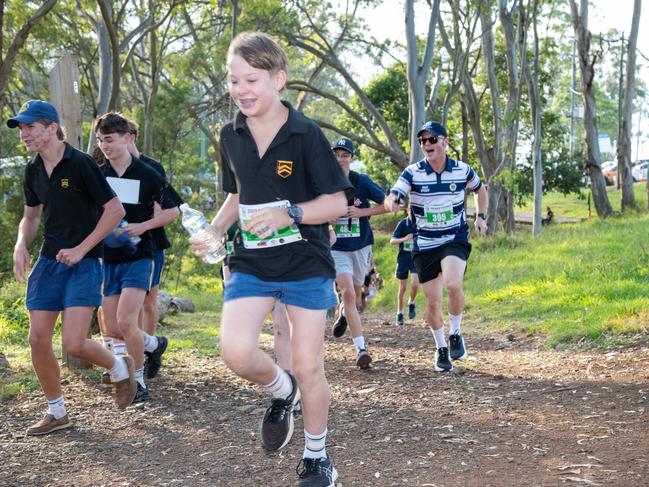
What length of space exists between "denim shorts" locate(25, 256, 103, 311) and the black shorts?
3052 millimetres

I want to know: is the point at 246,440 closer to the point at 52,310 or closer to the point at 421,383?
the point at 52,310

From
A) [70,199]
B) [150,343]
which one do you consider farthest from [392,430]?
[150,343]

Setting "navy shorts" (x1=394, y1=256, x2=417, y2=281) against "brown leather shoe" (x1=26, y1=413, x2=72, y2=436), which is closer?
"brown leather shoe" (x1=26, y1=413, x2=72, y2=436)

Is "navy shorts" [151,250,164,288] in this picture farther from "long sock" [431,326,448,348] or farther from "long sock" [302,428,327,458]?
"long sock" [302,428,327,458]

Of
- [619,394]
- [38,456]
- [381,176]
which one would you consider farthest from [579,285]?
[381,176]

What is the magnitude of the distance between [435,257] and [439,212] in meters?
0.39

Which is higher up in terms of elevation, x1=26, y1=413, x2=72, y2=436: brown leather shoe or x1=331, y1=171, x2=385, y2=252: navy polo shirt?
x1=331, y1=171, x2=385, y2=252: navy polo shirt

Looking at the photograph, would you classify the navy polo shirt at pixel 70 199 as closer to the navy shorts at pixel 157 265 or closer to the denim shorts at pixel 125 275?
the denim shorts at pixel 125 275

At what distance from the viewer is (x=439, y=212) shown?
7.66 meters

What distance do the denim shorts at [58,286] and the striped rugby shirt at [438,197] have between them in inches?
109

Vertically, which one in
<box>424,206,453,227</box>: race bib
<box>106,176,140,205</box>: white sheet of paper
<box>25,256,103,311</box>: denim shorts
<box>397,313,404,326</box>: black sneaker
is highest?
<box>106,176,140,205</box>: white sheet of paper

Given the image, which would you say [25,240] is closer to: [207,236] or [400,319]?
[207,236]

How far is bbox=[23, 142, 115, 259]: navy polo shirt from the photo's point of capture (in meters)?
5.87

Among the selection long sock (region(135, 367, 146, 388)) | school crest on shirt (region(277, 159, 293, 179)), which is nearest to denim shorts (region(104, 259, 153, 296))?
long sock (region(135, 367, 146, 388))
